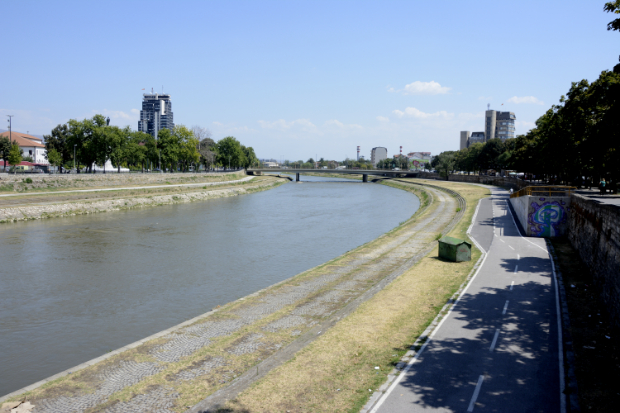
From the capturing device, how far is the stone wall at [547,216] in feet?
116

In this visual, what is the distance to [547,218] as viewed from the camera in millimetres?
35844

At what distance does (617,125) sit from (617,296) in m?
7.55

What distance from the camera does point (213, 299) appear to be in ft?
73.6

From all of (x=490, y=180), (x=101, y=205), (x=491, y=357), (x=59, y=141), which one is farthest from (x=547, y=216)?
(x=59, y=141)

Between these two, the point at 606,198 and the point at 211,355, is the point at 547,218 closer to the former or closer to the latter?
the point at 606,198

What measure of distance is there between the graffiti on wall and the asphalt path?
13689 mm

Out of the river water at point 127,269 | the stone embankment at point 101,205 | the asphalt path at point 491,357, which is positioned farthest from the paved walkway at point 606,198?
the stone embankment at point 101,205

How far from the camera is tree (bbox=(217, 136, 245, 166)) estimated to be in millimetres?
155250

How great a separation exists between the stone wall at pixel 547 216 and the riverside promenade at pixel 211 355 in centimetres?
1814

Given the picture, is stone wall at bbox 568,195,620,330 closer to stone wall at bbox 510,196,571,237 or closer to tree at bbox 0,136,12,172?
stone wall at bbox 510,196,571,237

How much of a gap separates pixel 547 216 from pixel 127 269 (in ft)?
112

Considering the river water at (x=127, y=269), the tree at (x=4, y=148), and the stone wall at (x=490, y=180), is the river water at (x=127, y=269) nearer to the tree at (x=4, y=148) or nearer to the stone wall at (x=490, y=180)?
the stone wall at (x=490, y=180)

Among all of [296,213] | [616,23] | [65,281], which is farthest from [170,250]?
[616,23]

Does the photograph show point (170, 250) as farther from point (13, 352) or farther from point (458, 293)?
point (458, 293)
